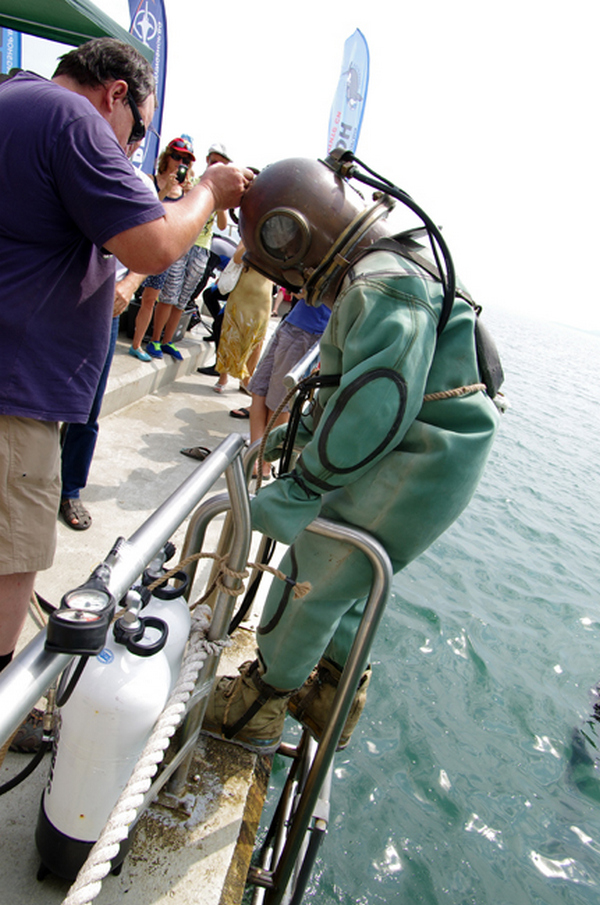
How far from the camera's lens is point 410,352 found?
1450 millimetres

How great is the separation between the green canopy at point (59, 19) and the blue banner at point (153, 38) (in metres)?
3.30

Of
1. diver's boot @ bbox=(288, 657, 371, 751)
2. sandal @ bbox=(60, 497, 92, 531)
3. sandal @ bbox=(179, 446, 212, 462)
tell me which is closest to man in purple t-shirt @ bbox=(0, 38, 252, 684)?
diver's boot @ bbox=(288, 657, 371, 751)

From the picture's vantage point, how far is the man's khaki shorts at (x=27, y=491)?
5.14 feet

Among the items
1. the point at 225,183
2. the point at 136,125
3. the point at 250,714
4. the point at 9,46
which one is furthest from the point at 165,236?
the point at 9,46

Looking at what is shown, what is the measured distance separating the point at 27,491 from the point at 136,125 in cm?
120

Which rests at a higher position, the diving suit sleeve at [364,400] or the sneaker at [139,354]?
the diving suit sleeve at [364,400]

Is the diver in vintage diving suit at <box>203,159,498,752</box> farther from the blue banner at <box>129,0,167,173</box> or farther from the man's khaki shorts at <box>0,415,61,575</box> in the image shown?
the blue banner at <box>129,0,167,173</box>

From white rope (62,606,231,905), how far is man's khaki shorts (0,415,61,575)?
1.85 feet

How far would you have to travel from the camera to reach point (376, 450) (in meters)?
1.52

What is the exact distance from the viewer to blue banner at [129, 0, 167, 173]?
7949 millimetres

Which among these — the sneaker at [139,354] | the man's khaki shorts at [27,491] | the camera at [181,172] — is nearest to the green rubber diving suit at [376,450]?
the man's khaki shorts at [27,491]

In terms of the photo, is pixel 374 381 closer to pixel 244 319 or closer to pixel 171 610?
pixel 171 610

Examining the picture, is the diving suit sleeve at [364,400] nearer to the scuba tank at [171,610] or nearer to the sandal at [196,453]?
the scuba tank at [171,610]

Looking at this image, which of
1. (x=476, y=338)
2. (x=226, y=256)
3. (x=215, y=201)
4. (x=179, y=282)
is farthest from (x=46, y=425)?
(x=226, y=256)
